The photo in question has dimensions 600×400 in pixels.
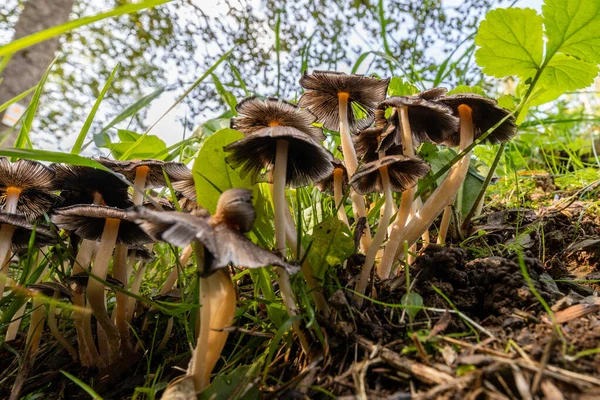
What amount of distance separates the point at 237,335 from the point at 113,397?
0.39m

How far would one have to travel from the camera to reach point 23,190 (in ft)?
4.24

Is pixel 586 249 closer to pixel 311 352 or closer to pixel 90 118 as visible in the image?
pixel 311 352

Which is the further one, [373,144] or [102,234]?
[373,144]

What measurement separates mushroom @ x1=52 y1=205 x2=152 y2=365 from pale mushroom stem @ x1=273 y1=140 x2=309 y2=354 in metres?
0.44

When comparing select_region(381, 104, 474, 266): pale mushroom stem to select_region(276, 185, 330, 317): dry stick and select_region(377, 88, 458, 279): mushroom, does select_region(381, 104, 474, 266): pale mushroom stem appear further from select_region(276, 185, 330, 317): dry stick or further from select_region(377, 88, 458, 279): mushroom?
select_region(276, 185, 330, 317): dry stick

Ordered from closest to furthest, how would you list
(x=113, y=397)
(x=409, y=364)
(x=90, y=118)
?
(x=409, y=364), (x=113, y=397), (x=90, y=118)

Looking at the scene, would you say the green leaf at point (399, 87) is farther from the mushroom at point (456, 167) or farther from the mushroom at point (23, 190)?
the mushroom at point (23, 190)

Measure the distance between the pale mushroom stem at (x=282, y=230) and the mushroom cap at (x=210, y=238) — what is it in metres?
0.13

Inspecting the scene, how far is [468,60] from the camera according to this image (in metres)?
2.18

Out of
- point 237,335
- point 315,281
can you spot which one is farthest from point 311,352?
point 237,335

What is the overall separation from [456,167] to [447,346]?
0.69 metres

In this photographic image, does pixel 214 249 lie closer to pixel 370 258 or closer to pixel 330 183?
pixel 370 258

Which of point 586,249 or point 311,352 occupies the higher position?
point 586,249

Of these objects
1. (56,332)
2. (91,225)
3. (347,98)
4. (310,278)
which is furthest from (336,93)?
(56,332)
